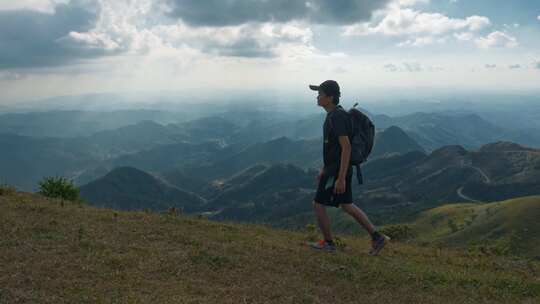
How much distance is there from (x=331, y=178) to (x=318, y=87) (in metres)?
2.20

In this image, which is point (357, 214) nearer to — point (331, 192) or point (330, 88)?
point (331, 192)

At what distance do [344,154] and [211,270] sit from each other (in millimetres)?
3809

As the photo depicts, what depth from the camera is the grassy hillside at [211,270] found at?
7.76m

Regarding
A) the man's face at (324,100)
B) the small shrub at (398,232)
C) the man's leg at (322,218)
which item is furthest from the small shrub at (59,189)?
the small shrub at (398,232)

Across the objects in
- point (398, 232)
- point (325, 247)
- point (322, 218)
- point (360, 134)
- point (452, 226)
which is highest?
point (360, 134)

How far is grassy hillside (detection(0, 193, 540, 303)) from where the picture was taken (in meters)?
7.76

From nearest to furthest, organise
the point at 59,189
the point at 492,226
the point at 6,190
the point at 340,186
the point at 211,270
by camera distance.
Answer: the point at 211,270
the point at 340,186
the point at 6,190
the point at 59,189
the point at 492,226

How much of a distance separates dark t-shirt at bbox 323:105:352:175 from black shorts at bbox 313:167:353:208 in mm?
215

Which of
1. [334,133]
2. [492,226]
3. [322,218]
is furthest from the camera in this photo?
[492,226]

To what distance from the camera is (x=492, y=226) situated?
103438mm

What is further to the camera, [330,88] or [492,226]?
[492,226]

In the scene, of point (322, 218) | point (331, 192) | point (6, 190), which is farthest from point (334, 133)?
point (6, 190)

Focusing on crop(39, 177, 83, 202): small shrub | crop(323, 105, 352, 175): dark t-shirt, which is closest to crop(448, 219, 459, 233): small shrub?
crop(39, 177, 83, 202): small shrub

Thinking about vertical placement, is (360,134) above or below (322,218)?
above
